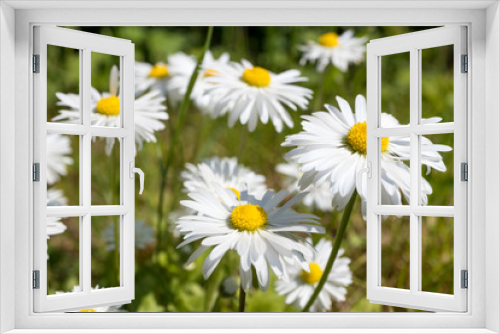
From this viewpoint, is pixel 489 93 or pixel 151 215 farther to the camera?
pixel 151 215

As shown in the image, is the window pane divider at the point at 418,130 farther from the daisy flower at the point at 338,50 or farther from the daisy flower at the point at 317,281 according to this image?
the daisy flower at the point at 338,50

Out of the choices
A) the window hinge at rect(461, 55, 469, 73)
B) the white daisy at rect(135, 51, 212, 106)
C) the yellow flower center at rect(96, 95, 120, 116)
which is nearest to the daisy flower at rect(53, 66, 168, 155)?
the yellow flower center at rect(96, 95, 120, 116)

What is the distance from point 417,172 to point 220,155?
5.41 ft

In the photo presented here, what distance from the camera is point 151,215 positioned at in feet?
7.61

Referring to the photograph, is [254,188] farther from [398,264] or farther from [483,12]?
[483,12]

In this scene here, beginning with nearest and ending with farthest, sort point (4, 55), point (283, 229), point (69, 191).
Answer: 1. point (4, 55)
2. point (283, 229)
3. point (69, 191)

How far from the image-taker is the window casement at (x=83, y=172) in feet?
4.23

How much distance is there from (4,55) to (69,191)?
151 cm

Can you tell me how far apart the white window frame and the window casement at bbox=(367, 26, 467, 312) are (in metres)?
0.02

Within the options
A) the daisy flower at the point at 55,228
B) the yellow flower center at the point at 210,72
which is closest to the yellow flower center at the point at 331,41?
the yellow flower center at the point at 210,72

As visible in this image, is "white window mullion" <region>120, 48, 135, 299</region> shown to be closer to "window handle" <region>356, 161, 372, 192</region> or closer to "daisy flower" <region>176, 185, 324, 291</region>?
"daisy flower" <region>176, 185, 324, 291</region>

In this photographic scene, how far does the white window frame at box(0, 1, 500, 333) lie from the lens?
1.25 m

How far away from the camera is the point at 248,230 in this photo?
54.5 inches

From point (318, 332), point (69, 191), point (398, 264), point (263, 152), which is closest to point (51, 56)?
point (69, 191)
